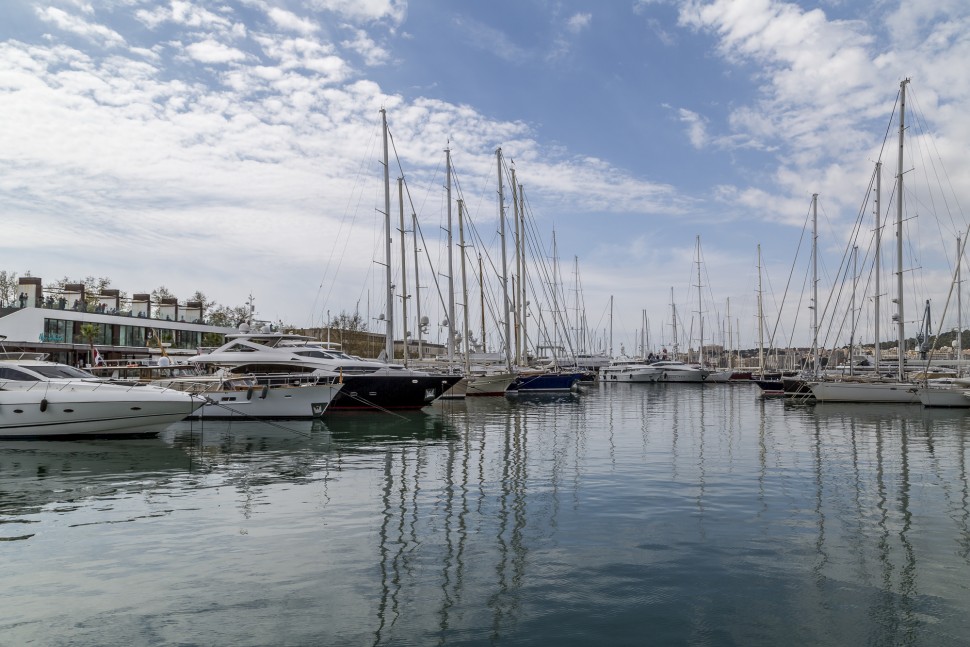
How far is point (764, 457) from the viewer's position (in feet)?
65.5

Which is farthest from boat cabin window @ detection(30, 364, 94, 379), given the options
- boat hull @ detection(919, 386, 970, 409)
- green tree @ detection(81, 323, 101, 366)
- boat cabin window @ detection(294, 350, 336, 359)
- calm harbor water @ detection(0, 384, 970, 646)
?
boat hull @ detection(919, 386, 970, 409)

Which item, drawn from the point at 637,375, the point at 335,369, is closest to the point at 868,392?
the point at 335,369

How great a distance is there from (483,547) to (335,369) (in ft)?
86.5

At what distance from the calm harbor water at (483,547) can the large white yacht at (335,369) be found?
13.6 meters

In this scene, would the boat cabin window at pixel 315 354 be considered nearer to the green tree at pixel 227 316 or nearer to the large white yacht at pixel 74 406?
the large white yacht at pixel 74 406

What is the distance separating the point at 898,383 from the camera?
42.7m

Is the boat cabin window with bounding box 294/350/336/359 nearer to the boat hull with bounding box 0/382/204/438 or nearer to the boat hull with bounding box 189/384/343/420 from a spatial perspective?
the boat hull with bounding box 189/384/343/420

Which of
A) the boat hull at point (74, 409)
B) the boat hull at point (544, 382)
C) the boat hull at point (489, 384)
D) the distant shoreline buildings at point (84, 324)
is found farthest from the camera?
the distant shoreline buildings at point (84, 324)

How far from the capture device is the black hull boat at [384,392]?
1367 inches

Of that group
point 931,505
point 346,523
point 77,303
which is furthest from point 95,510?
point 77,303

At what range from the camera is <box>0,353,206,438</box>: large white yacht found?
2242 cm

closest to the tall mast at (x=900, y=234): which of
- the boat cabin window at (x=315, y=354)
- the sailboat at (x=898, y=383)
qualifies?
the sailboat at (x=898, y=383)

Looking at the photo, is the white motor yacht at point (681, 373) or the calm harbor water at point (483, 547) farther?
the white motor yacht at point (681, 373)

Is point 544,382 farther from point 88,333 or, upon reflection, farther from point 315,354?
point 88,333
